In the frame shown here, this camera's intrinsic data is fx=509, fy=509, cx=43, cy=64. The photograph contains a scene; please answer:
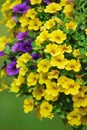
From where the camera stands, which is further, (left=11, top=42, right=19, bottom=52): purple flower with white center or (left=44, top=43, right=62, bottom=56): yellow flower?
(left=11, top=42, right=19, bottom=52): purple flower with white center

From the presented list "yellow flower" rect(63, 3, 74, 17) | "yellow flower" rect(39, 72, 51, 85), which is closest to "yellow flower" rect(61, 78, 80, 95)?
"yellow flower" rect(39, 72, 51, 85)

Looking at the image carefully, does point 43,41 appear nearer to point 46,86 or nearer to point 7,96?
point 46,86

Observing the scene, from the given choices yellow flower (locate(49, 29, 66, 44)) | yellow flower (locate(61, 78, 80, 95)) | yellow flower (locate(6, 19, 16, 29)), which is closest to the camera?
yellow flower (locate(61, 78, 80, 95))

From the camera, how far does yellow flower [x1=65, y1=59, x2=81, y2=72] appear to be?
8.96 ft

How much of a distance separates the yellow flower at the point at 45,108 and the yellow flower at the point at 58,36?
0.35 metres

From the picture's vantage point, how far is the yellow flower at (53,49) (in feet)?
9.08

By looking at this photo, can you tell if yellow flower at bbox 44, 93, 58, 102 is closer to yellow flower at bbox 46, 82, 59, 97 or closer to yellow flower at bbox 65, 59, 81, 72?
yellow flower at bbox 46, 82, 59, 97

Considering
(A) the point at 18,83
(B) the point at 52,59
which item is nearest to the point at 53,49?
(B) the point at 52,59

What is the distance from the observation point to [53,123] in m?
4.19

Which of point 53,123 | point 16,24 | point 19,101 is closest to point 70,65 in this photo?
point 16,24

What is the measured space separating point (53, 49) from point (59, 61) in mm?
78

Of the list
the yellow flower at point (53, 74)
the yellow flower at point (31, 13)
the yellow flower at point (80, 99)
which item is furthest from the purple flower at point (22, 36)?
the yellow flower at point (80, 99)

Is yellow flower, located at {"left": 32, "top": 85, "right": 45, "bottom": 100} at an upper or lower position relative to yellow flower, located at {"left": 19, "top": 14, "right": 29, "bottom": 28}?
lower

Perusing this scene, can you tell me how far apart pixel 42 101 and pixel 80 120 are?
0.24 meters
